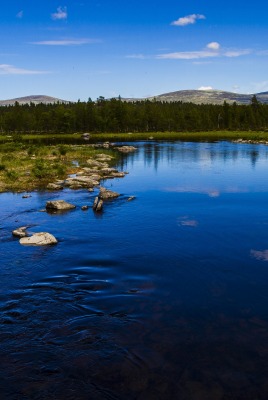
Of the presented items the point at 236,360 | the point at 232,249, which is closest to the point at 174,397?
the point at 236,360

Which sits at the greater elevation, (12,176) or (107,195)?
(12,176)

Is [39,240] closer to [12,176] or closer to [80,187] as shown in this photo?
[80,187]

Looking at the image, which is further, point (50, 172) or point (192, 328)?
point (50, 172)

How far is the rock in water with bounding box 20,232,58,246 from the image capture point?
2817cm

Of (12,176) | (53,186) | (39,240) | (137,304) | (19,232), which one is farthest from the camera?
(12,176)

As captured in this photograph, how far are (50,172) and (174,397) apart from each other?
4832 cm

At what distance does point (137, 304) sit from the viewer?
63.8 feet

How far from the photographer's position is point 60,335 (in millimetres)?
16531

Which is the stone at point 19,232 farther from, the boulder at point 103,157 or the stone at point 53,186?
the boulder at point 103,157

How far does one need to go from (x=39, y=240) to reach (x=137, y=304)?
11.6 m

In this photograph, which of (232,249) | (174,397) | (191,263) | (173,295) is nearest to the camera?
(174,397)

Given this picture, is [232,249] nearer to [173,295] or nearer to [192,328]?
[173,295]

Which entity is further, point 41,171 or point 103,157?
point 103,157

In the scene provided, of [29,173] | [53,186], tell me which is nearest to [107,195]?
[53,186]
